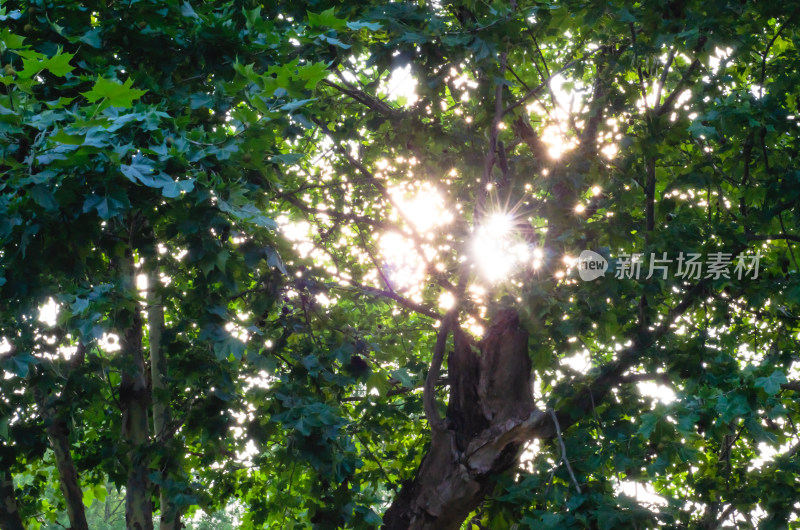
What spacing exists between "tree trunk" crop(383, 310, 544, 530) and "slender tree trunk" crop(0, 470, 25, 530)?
259 centimetres

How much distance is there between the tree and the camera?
3.21 meters

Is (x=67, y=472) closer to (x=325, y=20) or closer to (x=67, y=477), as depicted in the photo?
(x=67, y=477)

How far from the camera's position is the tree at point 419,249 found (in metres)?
3.21

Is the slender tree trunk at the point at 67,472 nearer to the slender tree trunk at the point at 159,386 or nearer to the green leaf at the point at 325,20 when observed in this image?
the slender tree trunk at the point at 159,386

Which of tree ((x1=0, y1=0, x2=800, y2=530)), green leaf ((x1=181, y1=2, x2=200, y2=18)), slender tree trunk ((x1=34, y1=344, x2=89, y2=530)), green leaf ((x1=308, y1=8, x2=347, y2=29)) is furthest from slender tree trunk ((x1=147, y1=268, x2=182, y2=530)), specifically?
green leaf ((x1=308, y1=8, x2=347, y2=29))

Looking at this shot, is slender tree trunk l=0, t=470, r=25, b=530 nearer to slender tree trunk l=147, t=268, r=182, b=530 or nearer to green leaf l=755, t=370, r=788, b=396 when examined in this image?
slender tree trunk l=147, t=268, r=182, b=530

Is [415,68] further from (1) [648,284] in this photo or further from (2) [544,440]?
(2) [544,440]

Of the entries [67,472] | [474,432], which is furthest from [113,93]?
[67,472]

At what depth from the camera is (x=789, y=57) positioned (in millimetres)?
4801

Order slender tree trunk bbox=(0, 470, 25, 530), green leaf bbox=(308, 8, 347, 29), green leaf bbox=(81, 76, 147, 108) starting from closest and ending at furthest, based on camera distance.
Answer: green leaf bbox=(81, 76, 147, 108) < green leaf bbox=(308, 8, 347, 29) < slender tree trunk bbox=(0, 470, 25, 530)

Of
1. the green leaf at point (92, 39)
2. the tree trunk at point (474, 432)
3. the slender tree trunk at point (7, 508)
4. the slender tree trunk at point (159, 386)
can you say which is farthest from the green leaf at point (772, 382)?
the slender tree trunk at point (7, 508)

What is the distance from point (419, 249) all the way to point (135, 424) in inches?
101

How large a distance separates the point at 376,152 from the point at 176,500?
3.45 meters

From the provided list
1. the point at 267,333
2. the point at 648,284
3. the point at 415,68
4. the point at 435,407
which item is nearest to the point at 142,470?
the point at 267,333
